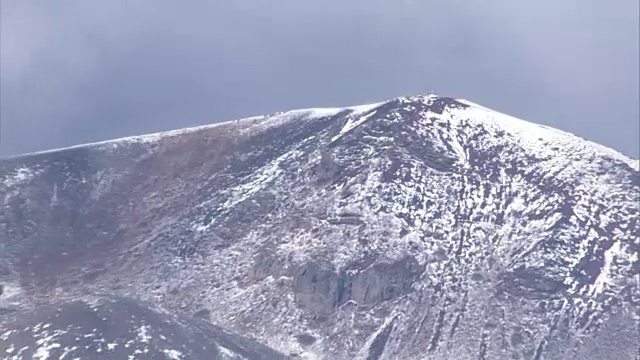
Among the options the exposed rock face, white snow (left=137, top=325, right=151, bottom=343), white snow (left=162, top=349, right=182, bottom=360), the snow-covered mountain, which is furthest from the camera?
the snow-covered mountain

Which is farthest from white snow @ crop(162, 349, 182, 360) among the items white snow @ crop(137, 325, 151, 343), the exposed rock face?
white snow @ crop(137, 325, 151, 343)

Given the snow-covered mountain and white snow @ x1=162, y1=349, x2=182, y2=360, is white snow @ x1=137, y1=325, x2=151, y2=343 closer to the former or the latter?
white snow @ x1=162, y1=349, x2=182, y2=360

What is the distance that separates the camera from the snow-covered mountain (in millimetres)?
161125

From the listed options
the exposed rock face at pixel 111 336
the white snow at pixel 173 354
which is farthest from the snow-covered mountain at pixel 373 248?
the white snow at pixel 173 354

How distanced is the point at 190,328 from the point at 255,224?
116 ft

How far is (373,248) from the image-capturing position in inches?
6845

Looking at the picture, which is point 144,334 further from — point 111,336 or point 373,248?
point 373,248

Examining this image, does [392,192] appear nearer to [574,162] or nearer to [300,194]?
[300,194]

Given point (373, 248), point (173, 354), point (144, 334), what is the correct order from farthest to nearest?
point (373, 248) < point (144, 334) < point (173, 354)

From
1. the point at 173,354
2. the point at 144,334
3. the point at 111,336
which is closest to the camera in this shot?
the point at 173,354

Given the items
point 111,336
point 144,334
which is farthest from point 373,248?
point 111,336

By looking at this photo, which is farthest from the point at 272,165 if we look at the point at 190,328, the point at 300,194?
the point at 190,328

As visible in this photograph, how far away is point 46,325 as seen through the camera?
143750 millimetres

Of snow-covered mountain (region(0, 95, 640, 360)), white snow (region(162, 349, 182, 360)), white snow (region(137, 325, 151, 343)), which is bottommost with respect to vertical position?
white snow (region(162, 349, 182, 360))
